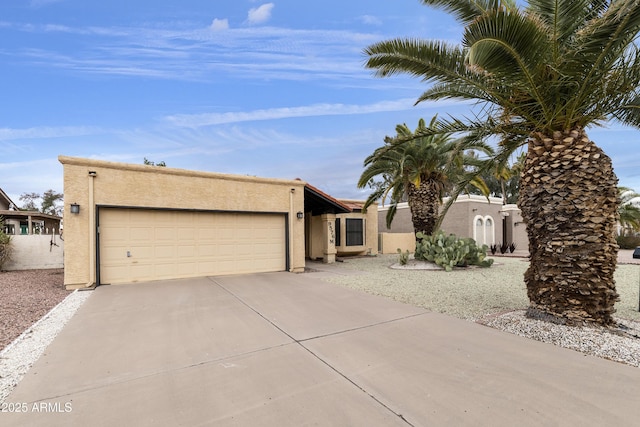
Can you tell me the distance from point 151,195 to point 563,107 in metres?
9.94

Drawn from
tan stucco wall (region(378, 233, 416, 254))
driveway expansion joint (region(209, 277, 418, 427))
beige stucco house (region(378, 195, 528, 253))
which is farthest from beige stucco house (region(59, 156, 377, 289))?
beige stucco house (region(378, 195, 528, 253))

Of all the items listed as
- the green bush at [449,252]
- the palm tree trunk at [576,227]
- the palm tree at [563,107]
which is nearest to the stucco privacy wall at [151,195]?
the green bush at [449,252]

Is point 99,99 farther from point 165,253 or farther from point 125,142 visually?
point 165,253

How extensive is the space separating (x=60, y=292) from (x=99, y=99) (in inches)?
287

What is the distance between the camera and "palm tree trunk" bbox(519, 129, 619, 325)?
469 centimetres

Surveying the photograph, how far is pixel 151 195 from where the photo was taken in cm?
910

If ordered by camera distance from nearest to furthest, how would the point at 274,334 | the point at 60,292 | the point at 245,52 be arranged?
the point at 274,334, the point at 60,292, the point at 245,52

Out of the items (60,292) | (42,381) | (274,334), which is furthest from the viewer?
(60,292)

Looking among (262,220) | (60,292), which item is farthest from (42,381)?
(262,220)

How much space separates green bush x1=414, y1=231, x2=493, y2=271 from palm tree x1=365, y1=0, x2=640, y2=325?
675cm

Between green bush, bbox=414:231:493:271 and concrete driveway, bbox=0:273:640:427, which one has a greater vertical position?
green bush, bbox=414:231:493:271

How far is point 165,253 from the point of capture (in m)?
9.44

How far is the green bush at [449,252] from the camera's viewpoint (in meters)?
12.0

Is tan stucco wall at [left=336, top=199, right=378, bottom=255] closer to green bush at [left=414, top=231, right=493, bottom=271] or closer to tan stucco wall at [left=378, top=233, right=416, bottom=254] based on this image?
tan stucco wall at [left=378, top=233, right=416, bottom=254]
